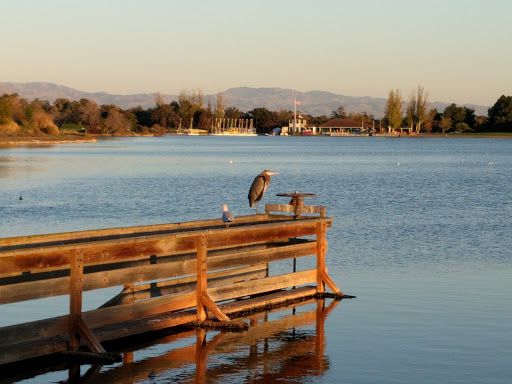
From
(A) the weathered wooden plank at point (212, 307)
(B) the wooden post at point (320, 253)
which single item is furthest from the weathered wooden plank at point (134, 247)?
(A) the weathered wooden plank at point (212, 307)

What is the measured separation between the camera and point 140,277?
1203 cm

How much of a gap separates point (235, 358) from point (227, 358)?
0.11 m

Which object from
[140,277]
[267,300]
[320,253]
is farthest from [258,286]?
[140,277]

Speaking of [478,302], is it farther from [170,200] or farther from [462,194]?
[462,194]

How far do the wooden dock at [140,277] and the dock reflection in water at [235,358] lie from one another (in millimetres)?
386

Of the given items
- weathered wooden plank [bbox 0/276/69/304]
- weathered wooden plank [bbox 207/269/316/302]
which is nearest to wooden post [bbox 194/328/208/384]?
weathered wooden plank [bbox 207/269/316/302]

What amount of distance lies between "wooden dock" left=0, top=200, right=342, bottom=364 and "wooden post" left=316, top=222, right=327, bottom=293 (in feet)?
0.06

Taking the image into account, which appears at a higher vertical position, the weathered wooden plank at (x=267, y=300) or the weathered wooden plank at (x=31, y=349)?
the weathered wooden plank at (x=31, y=349)

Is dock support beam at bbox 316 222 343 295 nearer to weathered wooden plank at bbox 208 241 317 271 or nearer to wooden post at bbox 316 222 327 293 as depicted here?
wooden post at bbox 316 222 327 293

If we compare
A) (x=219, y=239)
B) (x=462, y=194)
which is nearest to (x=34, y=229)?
(x=219, y=239)

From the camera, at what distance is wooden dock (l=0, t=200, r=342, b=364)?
424 inches

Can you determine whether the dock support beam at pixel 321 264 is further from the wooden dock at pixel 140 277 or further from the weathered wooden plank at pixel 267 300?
the weathered wooden plank at pixel 267 300

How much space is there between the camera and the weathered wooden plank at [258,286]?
45.3 ft

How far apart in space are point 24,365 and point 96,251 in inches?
67.5
